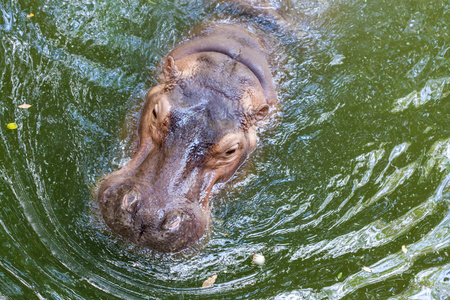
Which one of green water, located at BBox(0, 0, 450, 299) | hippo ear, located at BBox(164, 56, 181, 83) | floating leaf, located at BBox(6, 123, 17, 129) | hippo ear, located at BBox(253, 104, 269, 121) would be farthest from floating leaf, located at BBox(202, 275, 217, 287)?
floating leaf, located at BBox(6, 123, 17, 129)

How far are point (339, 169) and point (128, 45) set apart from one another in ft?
11.3

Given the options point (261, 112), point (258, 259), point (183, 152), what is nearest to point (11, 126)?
point (183, 152)

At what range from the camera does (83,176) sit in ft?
18.2

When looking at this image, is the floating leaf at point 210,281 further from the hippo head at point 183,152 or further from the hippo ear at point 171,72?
the hippo ear at point 171,72

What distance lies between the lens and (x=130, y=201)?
4375mm

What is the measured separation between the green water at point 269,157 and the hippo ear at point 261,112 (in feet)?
1.52

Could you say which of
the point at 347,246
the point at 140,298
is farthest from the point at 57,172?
the point at 347,246

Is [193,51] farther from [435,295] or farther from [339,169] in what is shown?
[435,295]

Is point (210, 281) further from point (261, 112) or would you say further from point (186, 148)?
point (261, 112)

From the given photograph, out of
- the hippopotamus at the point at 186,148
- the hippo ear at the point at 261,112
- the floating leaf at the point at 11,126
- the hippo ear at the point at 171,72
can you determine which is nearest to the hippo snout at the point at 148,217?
the hippopotamus at the point at 186,148

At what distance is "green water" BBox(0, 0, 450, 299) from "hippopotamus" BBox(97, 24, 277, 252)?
34cm

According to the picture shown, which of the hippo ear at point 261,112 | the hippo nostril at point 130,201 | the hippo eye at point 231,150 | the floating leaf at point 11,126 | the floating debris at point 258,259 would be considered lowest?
the hippo nostril at point 130,201

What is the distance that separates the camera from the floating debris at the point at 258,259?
5.21 m

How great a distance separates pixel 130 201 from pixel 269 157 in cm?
234
